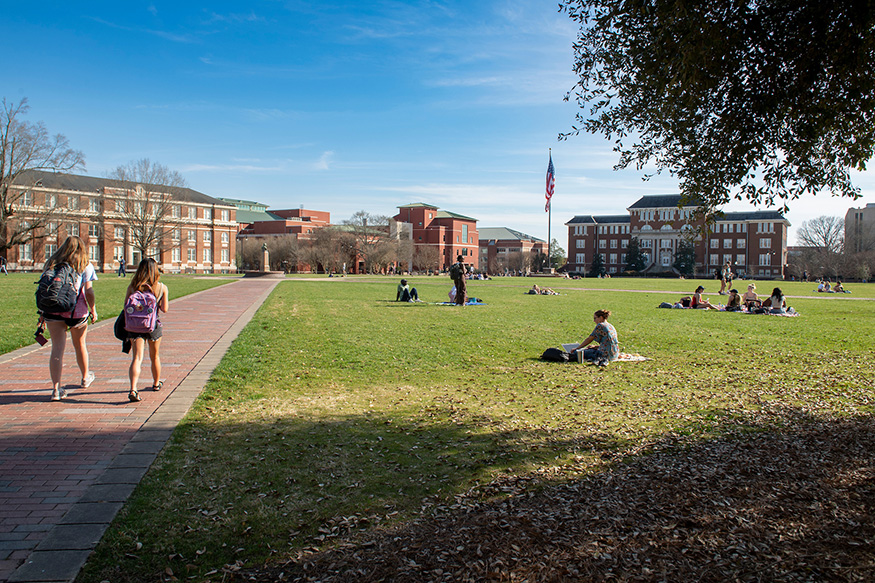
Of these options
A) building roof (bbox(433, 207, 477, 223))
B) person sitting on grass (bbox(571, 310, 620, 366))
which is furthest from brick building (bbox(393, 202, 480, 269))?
person sitting on grass (bbox(571, 310, 620, 366))

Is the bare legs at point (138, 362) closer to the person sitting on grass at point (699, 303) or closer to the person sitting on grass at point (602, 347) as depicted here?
the person sitting on grass at point (602, 347)

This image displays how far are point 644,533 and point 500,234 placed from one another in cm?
17783

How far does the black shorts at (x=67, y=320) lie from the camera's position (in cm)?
717

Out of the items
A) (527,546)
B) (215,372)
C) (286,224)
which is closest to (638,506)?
(527,546)

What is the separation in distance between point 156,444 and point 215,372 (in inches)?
144

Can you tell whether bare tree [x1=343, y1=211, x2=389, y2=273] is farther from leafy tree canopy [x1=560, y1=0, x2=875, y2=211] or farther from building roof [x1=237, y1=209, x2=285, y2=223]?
leafy tree canopy [x1=560, y1=0, x2=875, y2=211]

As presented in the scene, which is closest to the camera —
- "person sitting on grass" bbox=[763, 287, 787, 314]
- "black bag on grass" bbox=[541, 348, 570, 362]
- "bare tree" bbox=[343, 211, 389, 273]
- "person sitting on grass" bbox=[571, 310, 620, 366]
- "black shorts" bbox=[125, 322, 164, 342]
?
"black shorts" bbox=[125, 322, 164, 342]

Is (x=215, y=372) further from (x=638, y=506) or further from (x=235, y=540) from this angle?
(x=638, y=506)

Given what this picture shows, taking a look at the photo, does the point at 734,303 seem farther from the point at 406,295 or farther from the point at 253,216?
the point at 253,216

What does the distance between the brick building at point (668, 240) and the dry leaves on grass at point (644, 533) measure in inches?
4219

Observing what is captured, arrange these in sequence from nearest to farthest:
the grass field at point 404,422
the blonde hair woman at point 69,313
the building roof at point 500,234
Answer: the grass field at point 404,422 → the blonde hair woman at point 69,313 → the building roof at point 500,234

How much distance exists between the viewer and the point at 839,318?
2086 cm

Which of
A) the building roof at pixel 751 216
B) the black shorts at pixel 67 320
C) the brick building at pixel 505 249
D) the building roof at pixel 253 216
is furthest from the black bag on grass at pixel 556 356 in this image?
the building roof at pixel 253 216

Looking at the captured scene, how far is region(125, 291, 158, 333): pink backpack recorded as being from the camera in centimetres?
730
